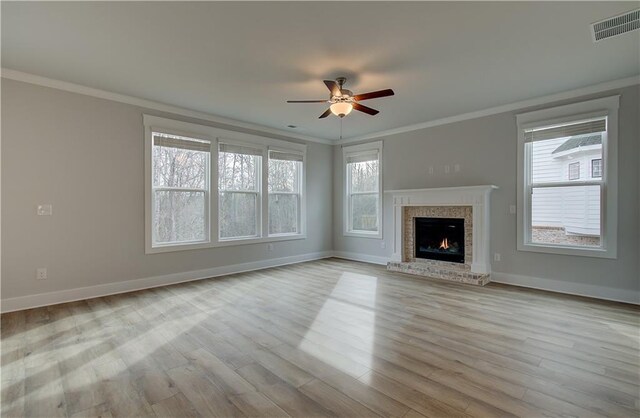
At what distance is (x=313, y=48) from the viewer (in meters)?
3.04

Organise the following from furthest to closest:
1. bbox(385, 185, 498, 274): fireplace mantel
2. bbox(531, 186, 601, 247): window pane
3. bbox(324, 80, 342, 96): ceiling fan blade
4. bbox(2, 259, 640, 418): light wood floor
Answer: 1. bbox(385, 185, 498, 274): fireplace mantel
2. bbox(531, 186, 601, 247): window pane
3. bbox(324, 80, 342, 96): ceiling fan blade
4. bbox(2, 259, 640, 418): light wood floor

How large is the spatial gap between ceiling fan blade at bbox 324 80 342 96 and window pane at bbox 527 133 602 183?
3.23m

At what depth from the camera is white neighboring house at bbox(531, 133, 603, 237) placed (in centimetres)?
420

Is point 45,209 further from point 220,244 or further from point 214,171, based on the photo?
point 220,244

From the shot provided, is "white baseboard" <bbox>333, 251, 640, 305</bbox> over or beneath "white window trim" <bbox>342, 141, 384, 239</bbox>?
beneath

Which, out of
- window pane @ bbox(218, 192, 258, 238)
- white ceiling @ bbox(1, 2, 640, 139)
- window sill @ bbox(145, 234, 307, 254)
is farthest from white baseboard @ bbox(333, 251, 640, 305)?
window pane @ bbox(218, 192, 258, 238)

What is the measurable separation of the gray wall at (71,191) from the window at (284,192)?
2.03m

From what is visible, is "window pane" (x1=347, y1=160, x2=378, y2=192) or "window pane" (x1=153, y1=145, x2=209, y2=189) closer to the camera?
"window pane" (x1=153, y1=145, x2=209, y2=189)

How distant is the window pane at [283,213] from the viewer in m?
6.35

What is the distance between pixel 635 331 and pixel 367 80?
12.4ft

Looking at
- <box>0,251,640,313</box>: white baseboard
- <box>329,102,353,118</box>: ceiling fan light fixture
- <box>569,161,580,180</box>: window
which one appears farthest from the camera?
<box>569,161,580,180</box>: window

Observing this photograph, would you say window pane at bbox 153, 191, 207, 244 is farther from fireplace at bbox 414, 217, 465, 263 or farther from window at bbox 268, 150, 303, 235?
fireplace at bbox 414, 217, 465, 263

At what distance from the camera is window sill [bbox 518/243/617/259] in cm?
406

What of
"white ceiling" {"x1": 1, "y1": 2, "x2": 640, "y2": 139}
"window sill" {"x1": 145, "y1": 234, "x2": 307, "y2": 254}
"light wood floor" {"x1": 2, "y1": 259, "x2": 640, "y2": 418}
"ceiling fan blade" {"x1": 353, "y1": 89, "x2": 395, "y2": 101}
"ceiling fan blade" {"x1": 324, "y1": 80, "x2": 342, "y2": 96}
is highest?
"white ceiling" {"x1": 1, "y1": 2, "x2": 640, "y2": 139}
